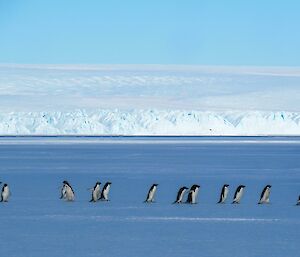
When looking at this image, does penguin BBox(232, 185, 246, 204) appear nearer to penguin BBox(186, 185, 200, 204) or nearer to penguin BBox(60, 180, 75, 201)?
penguin BBox(186, 185, 200, 204)

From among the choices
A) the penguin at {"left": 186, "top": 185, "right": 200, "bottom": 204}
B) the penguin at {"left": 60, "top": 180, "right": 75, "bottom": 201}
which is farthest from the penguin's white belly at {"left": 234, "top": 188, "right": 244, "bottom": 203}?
the penguin at {"left": 60, "top": 180, "right": 75, "bottom": 201}

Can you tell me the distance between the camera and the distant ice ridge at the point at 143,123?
319 feet

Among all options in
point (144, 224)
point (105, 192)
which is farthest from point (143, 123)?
point (144, 224)

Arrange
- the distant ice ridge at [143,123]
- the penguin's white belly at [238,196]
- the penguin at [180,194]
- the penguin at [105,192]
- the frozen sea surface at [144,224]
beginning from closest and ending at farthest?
the frozen sea surface at [144,224] → the penguin at [180,194] → the penguin's white belly at [238,196] → the penguin at [105,192] → the distant ice ridge at [143,123]

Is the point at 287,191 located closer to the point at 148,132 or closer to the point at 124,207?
the point at 124,207

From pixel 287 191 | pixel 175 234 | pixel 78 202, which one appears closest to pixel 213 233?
pixel 175 234

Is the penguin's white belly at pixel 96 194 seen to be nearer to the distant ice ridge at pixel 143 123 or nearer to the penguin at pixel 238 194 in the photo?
the penguin at pixel 238 194

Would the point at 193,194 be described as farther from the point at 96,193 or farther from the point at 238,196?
the point at 96,193

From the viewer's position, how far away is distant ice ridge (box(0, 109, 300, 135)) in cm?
9738

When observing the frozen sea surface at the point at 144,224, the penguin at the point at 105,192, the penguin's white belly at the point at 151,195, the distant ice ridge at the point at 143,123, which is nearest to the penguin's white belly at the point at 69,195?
the frozen sea surface at the point at 144,224

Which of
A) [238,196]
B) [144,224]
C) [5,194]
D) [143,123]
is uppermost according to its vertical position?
[144,224]

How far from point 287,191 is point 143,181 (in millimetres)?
4871

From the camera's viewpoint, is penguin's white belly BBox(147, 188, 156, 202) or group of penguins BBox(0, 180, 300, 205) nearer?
group of penguins BBox(0, 180, 300, 205)

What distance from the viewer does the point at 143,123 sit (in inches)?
3895
